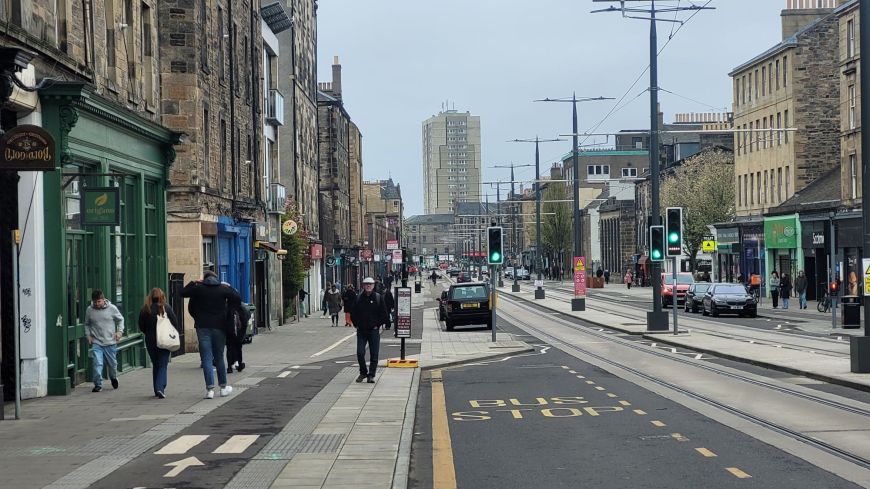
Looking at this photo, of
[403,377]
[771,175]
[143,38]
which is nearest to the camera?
[403,377]

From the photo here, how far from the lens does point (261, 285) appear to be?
42969 millimetres

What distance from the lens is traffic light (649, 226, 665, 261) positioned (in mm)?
34500

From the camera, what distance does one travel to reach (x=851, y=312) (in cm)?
3603

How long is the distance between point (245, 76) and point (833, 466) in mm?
31841

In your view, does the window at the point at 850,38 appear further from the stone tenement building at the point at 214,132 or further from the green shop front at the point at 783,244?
the stone tenement building at the point at 214,132

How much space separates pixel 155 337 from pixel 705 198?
6668cm

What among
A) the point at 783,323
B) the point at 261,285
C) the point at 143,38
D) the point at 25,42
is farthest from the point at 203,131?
the point at 783,323

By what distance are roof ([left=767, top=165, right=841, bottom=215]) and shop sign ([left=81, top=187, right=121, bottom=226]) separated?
4333 centimetres

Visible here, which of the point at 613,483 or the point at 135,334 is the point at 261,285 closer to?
the point at 135,334

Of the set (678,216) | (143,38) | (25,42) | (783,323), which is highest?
(143,38)

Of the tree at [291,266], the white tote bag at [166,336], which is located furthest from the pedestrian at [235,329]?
the tree at [291,266]

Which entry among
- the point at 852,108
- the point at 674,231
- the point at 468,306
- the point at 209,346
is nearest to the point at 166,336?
the point at 209,346

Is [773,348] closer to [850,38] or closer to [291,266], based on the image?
[291,266]

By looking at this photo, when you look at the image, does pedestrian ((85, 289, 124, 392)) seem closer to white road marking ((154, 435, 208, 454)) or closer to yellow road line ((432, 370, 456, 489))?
yellow road line ((432, 370, 456, 489))
